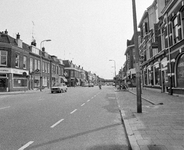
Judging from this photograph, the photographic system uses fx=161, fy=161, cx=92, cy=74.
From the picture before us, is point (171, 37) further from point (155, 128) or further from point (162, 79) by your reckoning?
point (155, 128)

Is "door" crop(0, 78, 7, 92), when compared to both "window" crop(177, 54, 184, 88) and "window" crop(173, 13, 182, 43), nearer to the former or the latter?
"window" crop(177, 54, 184, 88)

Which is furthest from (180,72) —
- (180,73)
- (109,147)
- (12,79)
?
(12,79)

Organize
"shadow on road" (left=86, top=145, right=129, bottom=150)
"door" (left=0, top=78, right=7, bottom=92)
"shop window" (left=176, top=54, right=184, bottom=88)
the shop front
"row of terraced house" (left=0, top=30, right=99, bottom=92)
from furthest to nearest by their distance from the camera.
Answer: "row of terraced house" (left=0, top=30, right=99, bottom=92)
the shop front
"door" (left=0, top=78, right=7, bottom=92)
"shop window" (left=176, top=54, right=184, bottom=88)
"shadow on road" (left=86, top=145, right=129, bottom=150)

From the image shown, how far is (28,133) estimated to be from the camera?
199 inches

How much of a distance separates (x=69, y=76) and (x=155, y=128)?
70.8 meters

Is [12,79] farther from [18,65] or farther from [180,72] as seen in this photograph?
[180,72]

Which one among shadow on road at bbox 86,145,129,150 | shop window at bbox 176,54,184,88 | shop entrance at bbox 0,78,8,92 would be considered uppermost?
shop window at bbox 176,54,184,88

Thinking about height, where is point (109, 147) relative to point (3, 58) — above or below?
below

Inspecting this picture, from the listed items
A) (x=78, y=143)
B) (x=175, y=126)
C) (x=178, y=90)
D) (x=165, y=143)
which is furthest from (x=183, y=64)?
(x=78, y=143)

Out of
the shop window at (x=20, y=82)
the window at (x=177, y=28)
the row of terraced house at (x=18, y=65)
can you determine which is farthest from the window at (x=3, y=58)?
the window at (x=177, y=28)

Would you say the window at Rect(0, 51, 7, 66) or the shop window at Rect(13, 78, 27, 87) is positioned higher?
the window at Rect(0, 51, 7, 66)

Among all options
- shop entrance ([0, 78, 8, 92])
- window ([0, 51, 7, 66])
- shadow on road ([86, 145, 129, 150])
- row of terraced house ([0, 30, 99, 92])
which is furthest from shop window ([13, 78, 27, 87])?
shadow on road ([86, 145, 129, 150])

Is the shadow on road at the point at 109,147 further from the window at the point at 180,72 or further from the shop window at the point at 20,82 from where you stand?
the shop window at the point at 20,82

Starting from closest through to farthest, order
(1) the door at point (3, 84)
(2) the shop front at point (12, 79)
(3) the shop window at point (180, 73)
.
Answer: (3) the shop window at point (180, 73)
(1) the door at point (3, 84)
(2) the shop front at point (12, 79)
